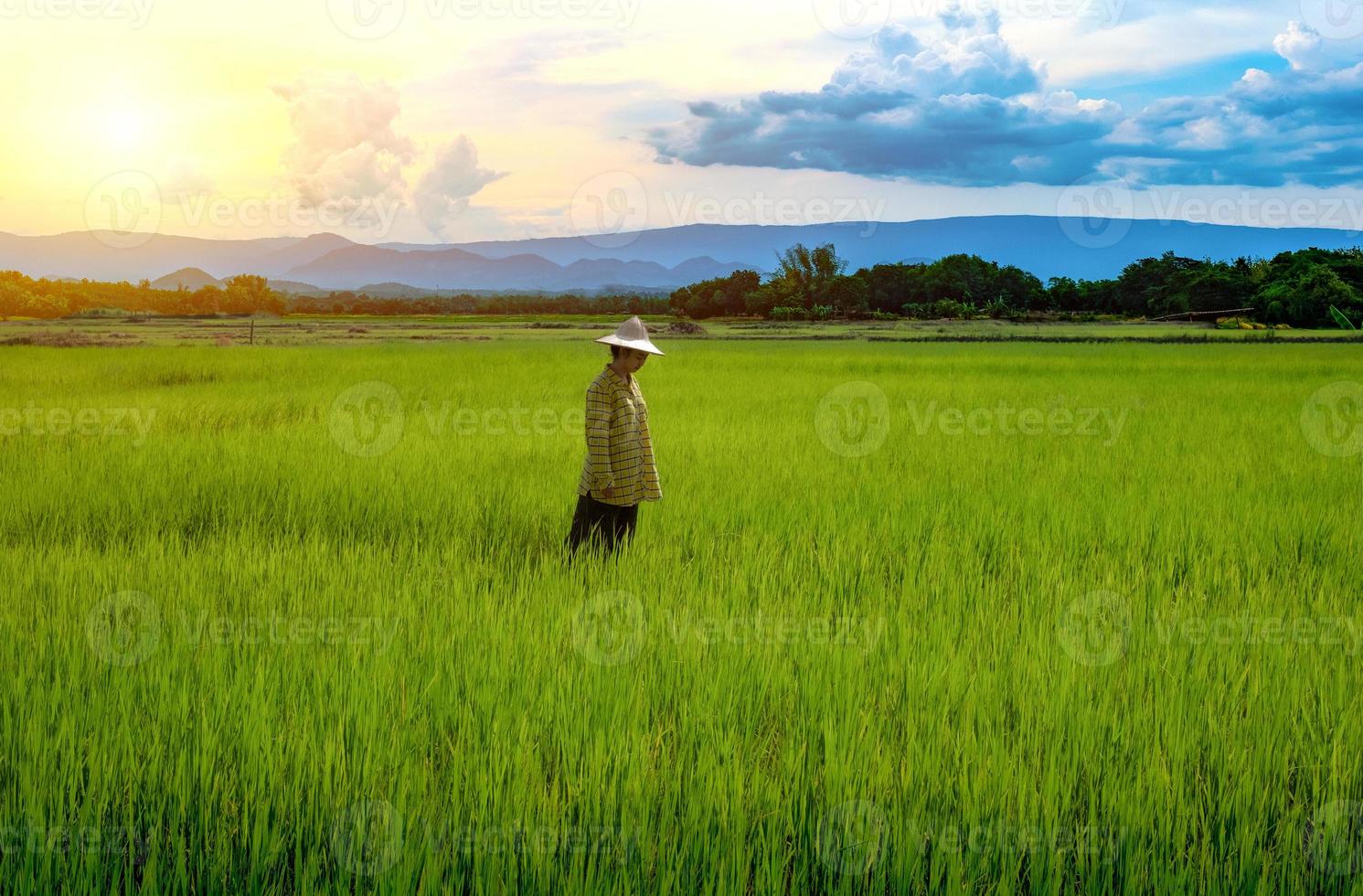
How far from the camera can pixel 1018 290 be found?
172 feet

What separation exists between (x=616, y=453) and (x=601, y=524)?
0.43m

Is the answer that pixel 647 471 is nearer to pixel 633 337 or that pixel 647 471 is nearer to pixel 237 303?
pixel 633 337

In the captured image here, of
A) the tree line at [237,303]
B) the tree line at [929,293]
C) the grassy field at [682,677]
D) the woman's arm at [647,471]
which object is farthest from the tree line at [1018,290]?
the woman's arm at [647,471]

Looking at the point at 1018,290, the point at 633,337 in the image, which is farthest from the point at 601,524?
the point at 1018,290

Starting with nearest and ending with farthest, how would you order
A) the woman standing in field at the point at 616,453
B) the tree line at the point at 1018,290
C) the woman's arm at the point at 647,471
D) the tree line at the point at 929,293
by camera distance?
1. the woman standing in field at the point at 616,453
2. the woman's arm at the point at 647,471
3. the tree line at the point at 1018,290
4. the tree line at the point at 929,293

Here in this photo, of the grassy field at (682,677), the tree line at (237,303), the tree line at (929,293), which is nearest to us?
the grassy field at (682,677)

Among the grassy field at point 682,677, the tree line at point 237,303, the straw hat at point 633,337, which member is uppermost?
the tree line at point 237,303

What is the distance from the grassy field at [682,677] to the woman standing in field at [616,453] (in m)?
0.34

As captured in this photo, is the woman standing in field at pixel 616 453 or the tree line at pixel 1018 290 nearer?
the woman standing in field at pixel 616 453

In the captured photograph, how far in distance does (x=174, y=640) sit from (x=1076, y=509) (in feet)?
18.3

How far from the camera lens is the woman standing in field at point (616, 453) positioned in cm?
488

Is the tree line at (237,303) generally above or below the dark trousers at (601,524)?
above

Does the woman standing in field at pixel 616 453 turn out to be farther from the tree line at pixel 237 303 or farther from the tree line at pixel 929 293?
the tree line at pixel 237 303

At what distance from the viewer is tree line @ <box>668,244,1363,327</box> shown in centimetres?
4428
